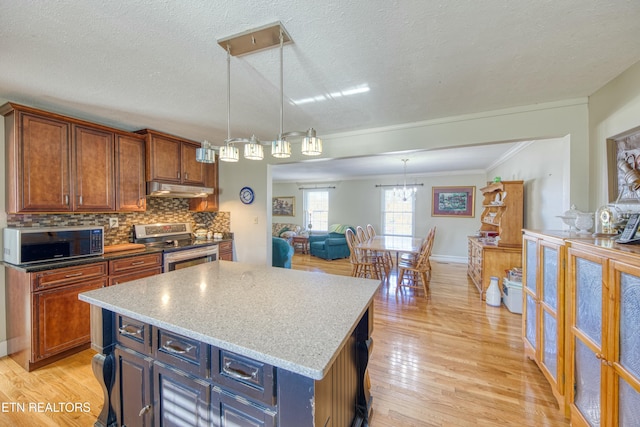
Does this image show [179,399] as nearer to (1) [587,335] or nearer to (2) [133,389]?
(2) [133,389]

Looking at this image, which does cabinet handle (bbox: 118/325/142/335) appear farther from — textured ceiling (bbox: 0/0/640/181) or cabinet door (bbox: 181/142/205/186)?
cabinet door (bbox: 181/142/205/186)

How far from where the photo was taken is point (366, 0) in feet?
3.63

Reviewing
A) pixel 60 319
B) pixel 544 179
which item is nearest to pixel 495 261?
pixel 544 179

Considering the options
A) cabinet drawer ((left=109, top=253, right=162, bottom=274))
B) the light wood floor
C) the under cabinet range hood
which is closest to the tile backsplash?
the under cabinet range hood

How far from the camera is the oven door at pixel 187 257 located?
287cm

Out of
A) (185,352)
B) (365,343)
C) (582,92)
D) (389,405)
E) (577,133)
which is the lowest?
(389,405)

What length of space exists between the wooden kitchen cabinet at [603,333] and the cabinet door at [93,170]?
390cm

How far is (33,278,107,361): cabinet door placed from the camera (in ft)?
6.61

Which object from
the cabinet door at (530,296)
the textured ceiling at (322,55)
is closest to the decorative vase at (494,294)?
the cabinet door at (530,296)

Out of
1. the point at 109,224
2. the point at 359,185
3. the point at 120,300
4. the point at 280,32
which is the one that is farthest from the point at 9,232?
the point at 359,185

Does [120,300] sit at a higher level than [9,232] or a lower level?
lower

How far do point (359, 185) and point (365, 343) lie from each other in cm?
603

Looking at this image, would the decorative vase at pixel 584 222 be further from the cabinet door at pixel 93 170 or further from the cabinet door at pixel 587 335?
the cabinet door at pixel 93 170

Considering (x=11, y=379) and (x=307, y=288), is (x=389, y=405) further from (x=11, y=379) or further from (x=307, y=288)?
(x=11, y=379)
